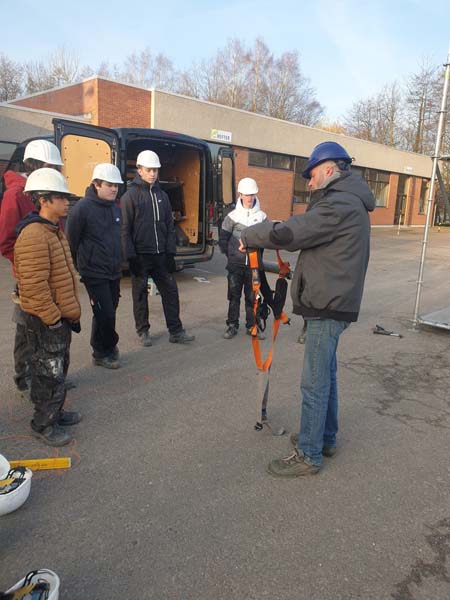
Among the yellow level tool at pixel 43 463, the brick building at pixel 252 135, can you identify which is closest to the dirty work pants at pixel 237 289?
the yellow level tool at pixel 43 463

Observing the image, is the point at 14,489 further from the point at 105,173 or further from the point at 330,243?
the point at 105,173

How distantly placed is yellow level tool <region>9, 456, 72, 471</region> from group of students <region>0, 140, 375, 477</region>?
259 millimetres

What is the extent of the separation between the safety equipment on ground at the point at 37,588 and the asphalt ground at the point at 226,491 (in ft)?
0.83

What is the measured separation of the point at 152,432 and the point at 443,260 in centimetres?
1456

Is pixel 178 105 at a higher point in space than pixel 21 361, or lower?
higher

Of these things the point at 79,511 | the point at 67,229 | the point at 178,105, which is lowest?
the point at 79,511

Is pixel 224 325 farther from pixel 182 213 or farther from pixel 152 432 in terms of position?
pixel 182 213

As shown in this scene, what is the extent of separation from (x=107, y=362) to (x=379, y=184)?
30694 millimetres

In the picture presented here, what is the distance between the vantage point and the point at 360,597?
2.14m

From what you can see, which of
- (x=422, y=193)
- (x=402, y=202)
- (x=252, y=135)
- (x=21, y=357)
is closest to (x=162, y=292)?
(x=21, y=357)

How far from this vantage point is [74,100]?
1997 cm

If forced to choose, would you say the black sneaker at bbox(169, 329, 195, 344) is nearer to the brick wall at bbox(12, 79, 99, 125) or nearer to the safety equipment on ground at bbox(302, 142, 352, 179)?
the safety equipment on ground at bbox(302, 142, 352, 179)

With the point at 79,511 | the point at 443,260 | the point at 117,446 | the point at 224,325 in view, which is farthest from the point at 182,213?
the point at 443,260

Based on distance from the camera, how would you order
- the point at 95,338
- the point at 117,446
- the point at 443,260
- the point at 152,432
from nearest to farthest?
the point at 117,446
the point at 152,432
the point at 95,338
the point at 443,260
